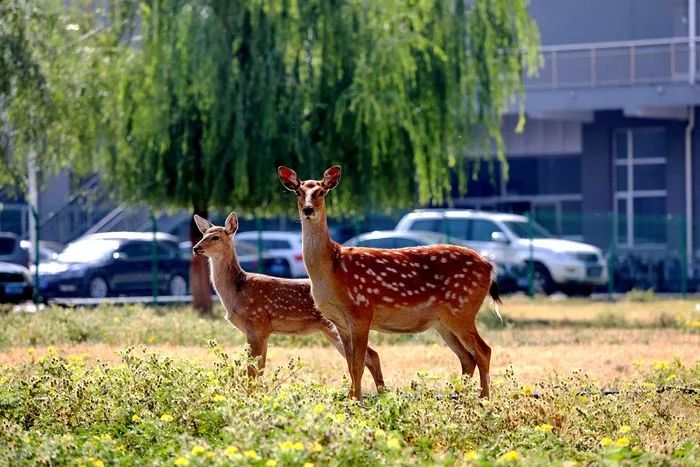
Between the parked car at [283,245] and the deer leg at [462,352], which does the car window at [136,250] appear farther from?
the deer leg at [462,352]

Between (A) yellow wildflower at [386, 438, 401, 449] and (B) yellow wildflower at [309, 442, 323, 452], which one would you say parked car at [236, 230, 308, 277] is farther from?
(A) yellow wildflower at [386, 438, 401, 449]

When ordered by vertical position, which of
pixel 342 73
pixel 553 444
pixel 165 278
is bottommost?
pixel 165 278

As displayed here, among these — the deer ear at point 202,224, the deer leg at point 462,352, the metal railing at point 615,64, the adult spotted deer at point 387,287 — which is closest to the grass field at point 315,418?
the deer leg at point 462,352

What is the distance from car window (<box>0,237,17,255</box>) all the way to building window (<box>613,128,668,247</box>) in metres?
17.9

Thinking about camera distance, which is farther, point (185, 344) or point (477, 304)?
point (185, 344)

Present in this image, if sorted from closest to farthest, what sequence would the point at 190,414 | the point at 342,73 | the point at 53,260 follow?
the point at 190,414 < the point at 342,73 < the point at 53,260

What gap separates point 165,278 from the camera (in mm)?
37250

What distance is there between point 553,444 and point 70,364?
5020 millimetres

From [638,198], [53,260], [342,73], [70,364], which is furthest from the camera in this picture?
[638,198]

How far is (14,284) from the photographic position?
32.7 meters

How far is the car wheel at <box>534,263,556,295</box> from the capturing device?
3788 cm

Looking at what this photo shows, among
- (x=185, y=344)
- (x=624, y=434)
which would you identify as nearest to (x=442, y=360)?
(x=185, y=344)

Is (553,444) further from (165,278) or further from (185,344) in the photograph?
(165,278)

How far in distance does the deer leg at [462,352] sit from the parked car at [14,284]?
20416 mm
